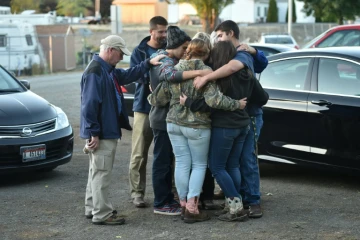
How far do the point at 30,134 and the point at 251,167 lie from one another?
2856 millimetres

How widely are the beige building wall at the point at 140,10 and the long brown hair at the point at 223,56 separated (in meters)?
81.1

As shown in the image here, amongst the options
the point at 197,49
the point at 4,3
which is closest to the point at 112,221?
the point at 197,49

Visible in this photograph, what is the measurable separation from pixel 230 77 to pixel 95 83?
115cm

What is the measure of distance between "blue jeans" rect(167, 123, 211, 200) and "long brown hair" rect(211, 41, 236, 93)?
43 cm

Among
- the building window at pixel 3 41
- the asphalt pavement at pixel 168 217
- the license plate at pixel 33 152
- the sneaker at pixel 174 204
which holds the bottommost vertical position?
the asphalt pavement at pixel 168 217

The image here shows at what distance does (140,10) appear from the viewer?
8894cm

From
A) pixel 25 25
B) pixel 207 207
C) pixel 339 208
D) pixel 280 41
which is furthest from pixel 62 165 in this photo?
pixel 280 41

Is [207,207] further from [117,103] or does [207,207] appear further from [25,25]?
[25,25]

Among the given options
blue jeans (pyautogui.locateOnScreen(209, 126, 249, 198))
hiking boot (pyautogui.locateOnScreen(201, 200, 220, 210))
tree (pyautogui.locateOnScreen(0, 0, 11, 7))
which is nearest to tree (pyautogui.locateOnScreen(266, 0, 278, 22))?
tree (pyautogui.locateOnScreen(0, 0, 11, 7))

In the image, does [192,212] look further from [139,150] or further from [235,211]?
[139,150]

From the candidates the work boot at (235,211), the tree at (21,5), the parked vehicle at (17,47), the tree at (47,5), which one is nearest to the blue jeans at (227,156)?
the work boot at (235,211)

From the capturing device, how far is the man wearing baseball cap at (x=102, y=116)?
22.3ft

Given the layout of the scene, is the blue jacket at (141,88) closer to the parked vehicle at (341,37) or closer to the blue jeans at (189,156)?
the blue jeans at (189,156)

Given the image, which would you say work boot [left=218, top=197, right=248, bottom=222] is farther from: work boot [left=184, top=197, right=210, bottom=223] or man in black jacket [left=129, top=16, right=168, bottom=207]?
man in black jacket [left=129, top=16, right=168, bottom=207]
